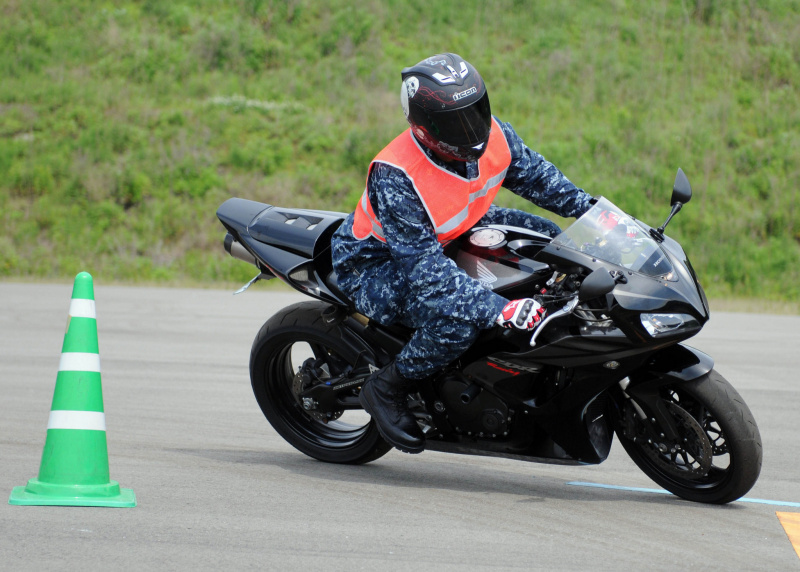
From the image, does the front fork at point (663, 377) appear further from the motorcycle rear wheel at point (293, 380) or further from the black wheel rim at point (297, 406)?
the black wheel rim at point (297, 406)

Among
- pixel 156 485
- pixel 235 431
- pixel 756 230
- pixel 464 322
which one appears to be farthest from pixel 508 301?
pixel 756 230

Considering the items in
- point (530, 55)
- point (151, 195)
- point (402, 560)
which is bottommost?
point (151, 195)

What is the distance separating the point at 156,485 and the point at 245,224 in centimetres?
153

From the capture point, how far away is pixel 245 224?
541cm

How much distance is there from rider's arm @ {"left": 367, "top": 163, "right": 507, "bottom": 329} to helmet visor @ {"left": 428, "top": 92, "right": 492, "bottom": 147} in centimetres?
28

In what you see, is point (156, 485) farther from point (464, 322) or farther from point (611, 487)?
point (611, 487)

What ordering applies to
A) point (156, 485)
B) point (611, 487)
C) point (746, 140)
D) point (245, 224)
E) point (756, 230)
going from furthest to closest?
point (746, 140) < point (756, 230) < point (245, 224) < point (611, 487) < point (156, 485)

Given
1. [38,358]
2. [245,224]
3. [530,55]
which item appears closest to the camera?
[245,224]

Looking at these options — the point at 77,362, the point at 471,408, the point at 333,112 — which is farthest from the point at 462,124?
the point at 333,112

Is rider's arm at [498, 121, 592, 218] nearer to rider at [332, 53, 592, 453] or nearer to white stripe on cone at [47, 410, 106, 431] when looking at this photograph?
rider at [332, 53, 592, 453]

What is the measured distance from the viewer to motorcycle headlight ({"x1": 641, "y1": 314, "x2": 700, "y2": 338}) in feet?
13.6

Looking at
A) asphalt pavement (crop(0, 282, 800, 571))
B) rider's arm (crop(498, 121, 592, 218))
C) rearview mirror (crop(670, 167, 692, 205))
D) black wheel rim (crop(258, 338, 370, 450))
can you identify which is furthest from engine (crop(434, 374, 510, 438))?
rearview mirror (crop(670, 167, 692, 205))

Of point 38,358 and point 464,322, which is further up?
point 464,322

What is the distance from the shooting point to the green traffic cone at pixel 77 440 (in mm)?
4219
